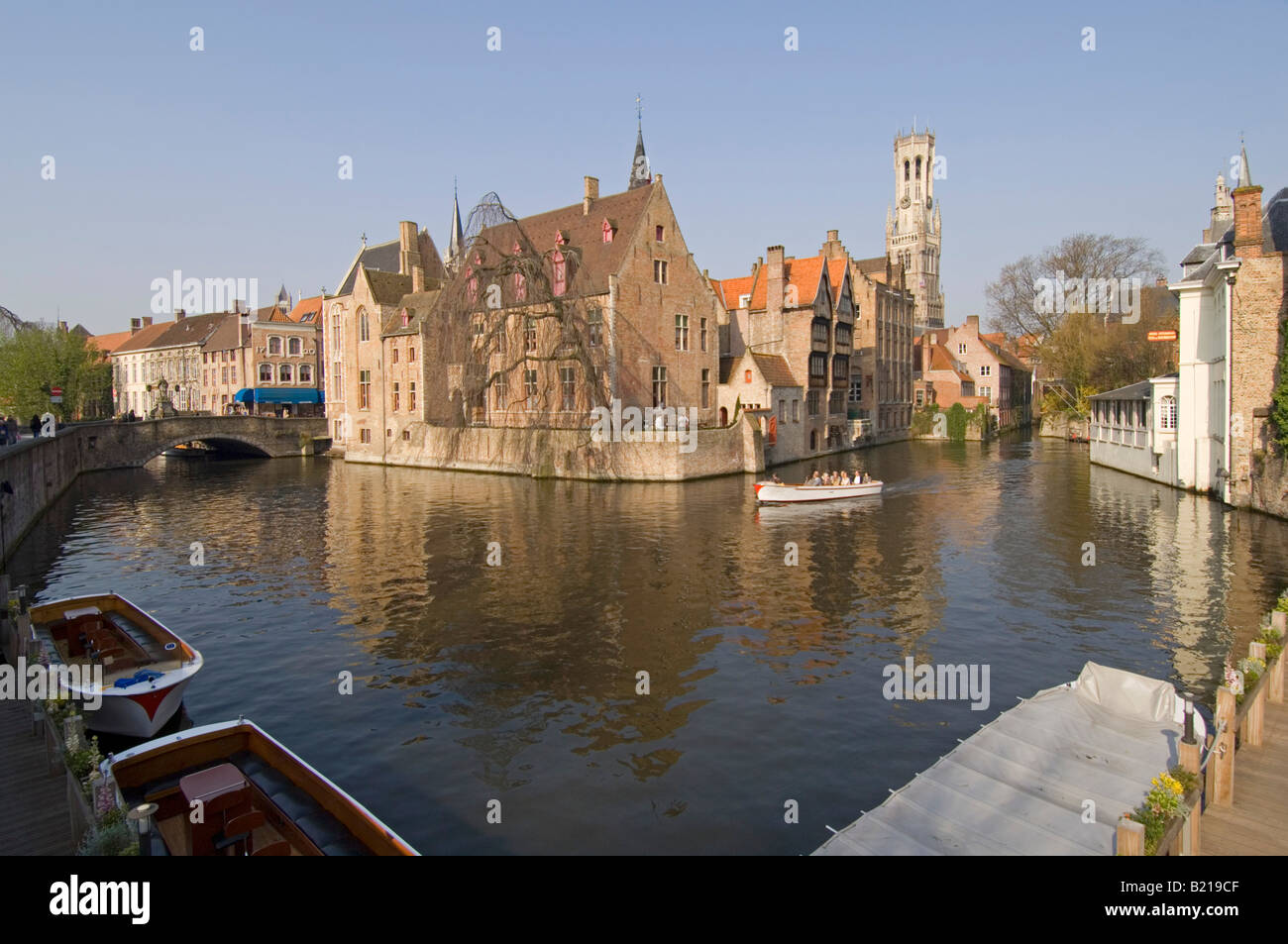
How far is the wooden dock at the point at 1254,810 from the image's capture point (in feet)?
27.2

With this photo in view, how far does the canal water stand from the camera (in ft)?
38.9

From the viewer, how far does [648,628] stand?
19438 mm

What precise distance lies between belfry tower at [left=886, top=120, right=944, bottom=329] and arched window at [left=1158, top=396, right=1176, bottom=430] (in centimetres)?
10764

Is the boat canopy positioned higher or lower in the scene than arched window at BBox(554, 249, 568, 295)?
lower

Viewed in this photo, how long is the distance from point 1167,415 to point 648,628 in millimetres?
36018

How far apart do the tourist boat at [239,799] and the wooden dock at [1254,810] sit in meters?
8.52

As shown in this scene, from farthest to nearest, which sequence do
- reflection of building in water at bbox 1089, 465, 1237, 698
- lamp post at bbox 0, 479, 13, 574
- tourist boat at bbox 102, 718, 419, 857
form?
lamp post at bbox 0, 479, 13, 574 → reflection of building in water at bbox 1089, 465, 1237, 698 → tourist boat at bbox 102, 718, 419, 857

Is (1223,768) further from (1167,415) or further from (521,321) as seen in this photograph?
(521,321)

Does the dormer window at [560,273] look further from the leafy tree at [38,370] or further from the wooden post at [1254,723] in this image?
the leafy tree at [38,370]

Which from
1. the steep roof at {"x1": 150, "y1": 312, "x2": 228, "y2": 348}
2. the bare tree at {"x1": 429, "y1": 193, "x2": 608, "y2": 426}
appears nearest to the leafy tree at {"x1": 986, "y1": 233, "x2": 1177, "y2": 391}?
the bare tree at {"x1": 429, "y1": 193, "x2": 608, "y2": 426}

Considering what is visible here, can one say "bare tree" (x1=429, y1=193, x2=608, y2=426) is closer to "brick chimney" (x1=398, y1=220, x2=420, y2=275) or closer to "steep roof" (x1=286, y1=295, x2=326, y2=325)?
"brick chimney" (x1=398, y1=220, x2=420, y2=275)

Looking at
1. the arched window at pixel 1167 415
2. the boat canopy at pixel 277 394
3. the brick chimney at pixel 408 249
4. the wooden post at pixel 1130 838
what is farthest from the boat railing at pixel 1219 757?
the boat canopy at pixel 277 394

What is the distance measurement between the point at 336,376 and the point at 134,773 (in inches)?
2405
